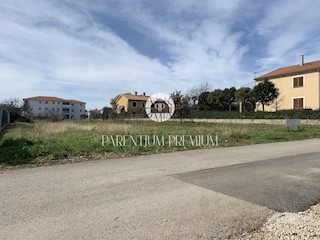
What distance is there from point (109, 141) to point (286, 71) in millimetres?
36170

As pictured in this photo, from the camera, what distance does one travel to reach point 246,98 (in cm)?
4072

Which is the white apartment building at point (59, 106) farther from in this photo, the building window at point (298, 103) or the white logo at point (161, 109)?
the building window at point (298, 103)

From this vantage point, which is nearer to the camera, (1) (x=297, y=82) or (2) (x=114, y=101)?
(1) (x=297, y=82)

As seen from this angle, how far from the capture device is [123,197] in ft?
15.3

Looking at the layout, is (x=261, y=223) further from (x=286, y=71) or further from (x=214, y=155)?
(x=286, y=71)

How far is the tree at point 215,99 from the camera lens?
46969 mm

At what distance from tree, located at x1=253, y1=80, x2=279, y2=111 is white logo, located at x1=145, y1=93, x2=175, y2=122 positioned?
12429mm

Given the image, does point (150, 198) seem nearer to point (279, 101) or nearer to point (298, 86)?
point (298, 86)

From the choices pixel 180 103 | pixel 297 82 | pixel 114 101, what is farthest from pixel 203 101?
pixel 114 101

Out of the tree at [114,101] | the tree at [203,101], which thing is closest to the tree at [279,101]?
the tree at [203,101]

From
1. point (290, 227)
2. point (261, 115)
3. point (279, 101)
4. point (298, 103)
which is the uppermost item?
point (279, 101)

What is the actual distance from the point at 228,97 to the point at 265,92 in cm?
982

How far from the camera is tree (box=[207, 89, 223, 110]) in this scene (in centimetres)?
4697

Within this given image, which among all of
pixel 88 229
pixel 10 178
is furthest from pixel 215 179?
pixel 10 178
